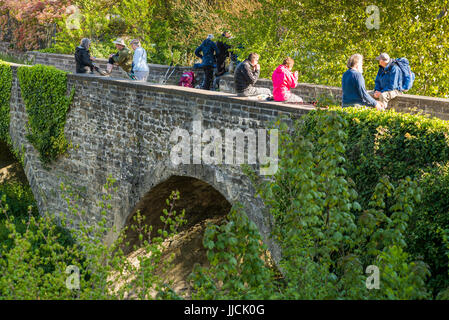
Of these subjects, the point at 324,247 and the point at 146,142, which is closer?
the point at 324,247

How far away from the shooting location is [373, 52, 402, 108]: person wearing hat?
9.33 m

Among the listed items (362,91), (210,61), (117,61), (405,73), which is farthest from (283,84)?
(117,61)

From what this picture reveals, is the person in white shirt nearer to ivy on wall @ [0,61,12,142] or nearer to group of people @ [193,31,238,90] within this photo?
group of people @ [193,31,238,90]

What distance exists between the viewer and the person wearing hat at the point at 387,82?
933 centimetres

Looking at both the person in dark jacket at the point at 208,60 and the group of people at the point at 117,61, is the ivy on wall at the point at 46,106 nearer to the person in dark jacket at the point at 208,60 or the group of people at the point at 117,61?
the group of people at the point at 117,61

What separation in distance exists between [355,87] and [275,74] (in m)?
1.57

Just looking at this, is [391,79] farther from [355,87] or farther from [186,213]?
[186,213]

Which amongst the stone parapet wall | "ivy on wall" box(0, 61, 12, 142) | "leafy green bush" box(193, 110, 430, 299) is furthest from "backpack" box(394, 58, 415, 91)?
"ivy on wall" box(0, 61, 12, 142)

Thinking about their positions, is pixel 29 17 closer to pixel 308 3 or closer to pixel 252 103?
pixel 308 3

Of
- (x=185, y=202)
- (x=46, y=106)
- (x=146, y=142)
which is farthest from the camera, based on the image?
(x=46, y=106)

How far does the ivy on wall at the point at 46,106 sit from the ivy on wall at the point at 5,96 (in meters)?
0.51

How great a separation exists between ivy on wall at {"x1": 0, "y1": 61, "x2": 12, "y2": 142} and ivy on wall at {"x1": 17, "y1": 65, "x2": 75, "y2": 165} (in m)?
0.51

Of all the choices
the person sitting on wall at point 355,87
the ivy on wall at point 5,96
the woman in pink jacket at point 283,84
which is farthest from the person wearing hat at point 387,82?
the ivy on wall at point 5,96

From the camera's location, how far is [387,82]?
9469mm
